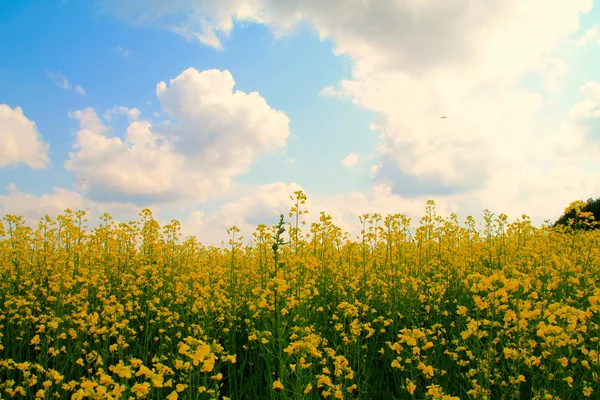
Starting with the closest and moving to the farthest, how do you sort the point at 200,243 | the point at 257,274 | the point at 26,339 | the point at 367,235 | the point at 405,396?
the point at 405,396 → the point at 26,339 → the point at 257,274 → the point at 367,235 → the point at 200,243

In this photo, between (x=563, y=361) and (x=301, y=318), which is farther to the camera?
(x=301, y=318)

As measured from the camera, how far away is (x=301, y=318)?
445cm

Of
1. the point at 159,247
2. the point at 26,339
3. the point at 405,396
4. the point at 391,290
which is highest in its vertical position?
the point at 159,247

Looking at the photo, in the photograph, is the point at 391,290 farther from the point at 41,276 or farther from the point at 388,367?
the point at 41,276

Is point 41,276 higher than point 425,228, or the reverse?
point 425,228

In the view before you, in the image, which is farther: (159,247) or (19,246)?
(159,247)

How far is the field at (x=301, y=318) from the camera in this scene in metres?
3.64

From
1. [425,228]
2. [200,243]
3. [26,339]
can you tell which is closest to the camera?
[26,339]

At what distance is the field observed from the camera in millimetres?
3643

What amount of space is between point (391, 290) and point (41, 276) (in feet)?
19.3

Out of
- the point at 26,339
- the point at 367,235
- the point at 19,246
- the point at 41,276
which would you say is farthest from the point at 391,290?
the point at 19,246

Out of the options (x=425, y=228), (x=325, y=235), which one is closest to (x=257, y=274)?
(x=325, y=235)

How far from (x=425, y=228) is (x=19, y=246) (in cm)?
791

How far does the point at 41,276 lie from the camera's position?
22.9 feet
